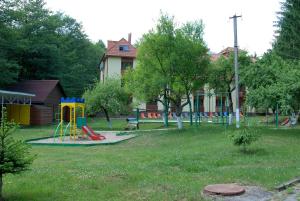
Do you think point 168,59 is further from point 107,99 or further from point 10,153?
point 10,153

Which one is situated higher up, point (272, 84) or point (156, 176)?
point (272, 84)

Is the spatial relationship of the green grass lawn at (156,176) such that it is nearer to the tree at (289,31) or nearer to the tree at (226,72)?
the tree at (289,31)

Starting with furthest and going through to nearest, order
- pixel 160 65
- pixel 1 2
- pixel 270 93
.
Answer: pixel 1 2 → pixel 160 65 → pixel 270 93

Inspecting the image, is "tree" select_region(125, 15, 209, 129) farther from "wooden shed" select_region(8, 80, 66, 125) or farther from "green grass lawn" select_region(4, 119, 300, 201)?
"wooden shed" select_region(8, 80, 66, 125)

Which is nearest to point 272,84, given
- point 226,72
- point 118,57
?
point 226,72

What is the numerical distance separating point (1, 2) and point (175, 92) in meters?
24.0

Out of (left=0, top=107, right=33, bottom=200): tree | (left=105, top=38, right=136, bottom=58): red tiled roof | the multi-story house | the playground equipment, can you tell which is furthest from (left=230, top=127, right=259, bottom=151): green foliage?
(left=105, top=38, right=136, bottom=58): red tiled roof

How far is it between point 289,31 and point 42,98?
26470mm

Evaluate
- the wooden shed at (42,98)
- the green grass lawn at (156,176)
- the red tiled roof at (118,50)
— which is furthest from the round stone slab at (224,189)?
the red tiled roof at (118,50)

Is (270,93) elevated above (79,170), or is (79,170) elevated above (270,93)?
(270,93)

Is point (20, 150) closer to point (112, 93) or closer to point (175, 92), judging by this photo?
point (175, 92)

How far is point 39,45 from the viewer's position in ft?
163

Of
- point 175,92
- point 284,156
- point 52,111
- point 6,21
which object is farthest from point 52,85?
point 284,156

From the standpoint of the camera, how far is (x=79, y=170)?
10.5 meters
